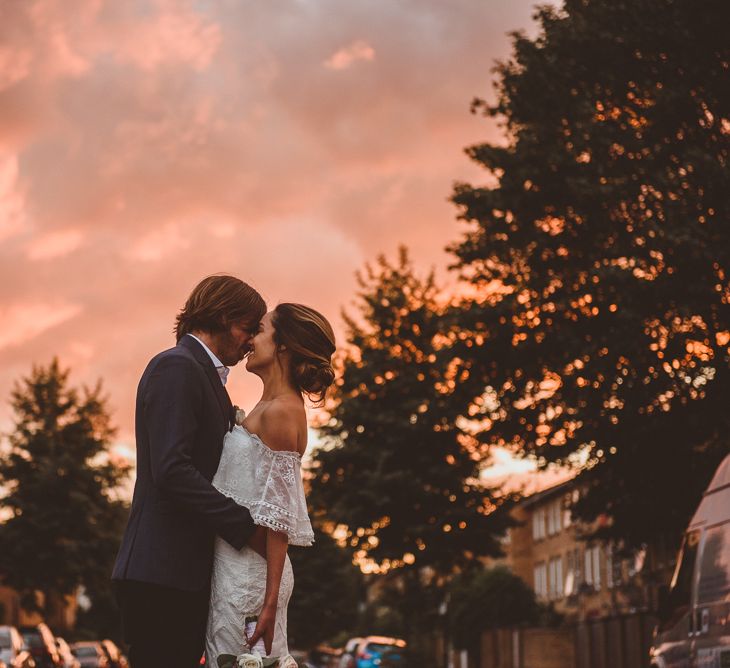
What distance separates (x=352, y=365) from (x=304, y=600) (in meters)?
46.7

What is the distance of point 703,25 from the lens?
72.8ft

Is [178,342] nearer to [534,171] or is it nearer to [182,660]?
[182,660]

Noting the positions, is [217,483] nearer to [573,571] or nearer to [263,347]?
[263,347]

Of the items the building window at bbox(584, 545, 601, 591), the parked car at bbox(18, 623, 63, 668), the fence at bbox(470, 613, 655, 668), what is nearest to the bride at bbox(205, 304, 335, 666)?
the fence at bbox(470, 613, 655, 668)

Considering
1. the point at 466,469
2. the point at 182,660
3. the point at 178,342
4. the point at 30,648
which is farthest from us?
the point at 466,469

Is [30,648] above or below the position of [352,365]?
below

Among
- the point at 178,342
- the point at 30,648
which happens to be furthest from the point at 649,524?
the point at 178,342

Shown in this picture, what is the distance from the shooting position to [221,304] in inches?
181

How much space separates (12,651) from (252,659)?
74.8 ft

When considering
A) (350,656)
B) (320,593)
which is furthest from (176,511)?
(320,593)

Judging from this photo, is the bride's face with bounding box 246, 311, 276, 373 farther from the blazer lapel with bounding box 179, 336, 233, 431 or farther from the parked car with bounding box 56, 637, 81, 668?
the parked car with bounding box 56, 637, 81, 668

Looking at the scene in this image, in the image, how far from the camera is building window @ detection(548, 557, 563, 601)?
7512 centimetres

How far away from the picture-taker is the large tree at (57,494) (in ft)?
178

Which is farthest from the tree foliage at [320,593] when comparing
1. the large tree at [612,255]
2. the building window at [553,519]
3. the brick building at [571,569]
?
the large tree at [612,255]
